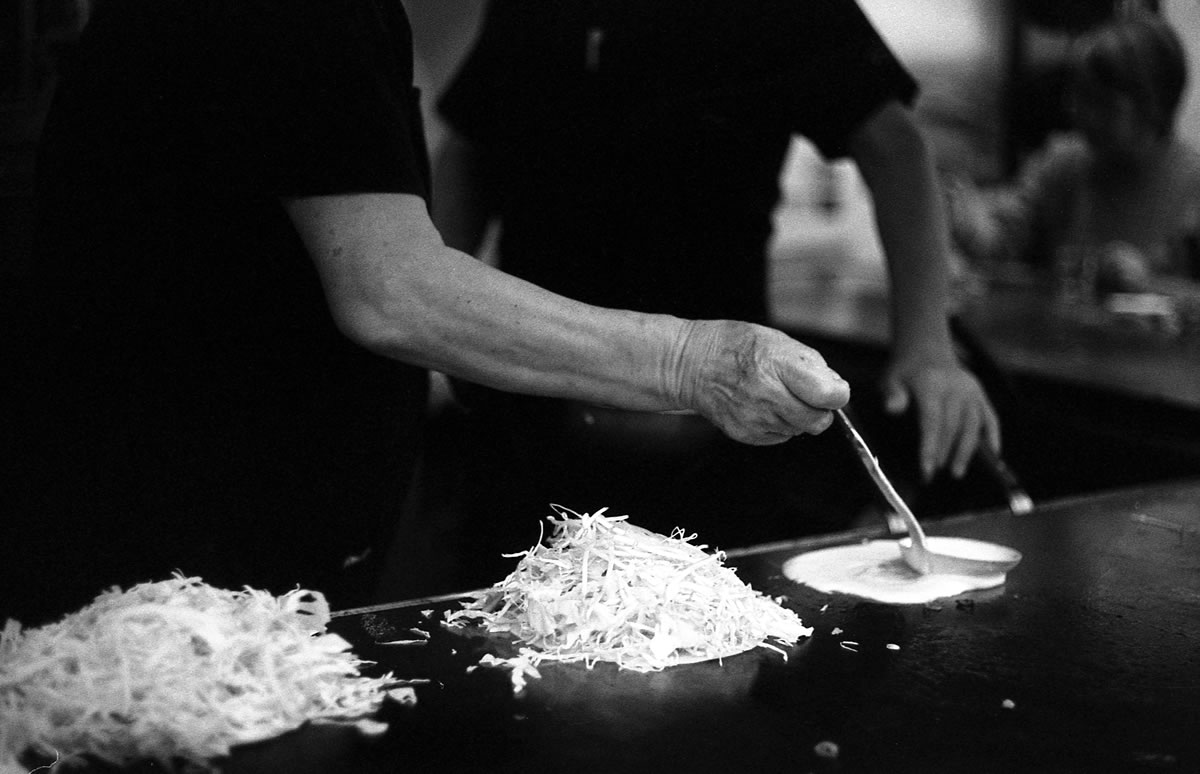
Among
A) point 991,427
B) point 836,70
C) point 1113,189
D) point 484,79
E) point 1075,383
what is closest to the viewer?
point 484,79

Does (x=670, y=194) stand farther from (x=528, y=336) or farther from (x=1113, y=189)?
(x=1113, y=189)

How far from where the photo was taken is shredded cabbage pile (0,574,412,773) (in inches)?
45.8

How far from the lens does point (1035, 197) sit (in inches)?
196

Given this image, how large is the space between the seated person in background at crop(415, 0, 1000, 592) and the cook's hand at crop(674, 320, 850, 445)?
509mm

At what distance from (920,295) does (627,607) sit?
4.00ft

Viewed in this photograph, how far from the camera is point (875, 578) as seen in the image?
1.72m

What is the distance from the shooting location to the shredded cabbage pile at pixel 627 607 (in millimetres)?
1418

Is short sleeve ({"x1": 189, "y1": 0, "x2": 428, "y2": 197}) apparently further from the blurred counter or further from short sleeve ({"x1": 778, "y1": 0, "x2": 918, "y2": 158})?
the blurred counter

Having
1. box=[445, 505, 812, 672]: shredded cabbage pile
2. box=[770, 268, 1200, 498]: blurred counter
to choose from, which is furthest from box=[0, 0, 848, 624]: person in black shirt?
box=[770, 268, 1200, 498]: blurred counter

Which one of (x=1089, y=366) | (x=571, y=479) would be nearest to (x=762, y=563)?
(x=571, y=479)

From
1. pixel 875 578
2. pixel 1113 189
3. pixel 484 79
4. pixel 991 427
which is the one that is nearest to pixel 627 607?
pixel 875 578

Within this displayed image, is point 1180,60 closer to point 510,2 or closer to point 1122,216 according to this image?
point 1122,216

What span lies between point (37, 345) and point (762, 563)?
1.03m

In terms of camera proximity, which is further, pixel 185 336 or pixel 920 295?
pixel 920 295
